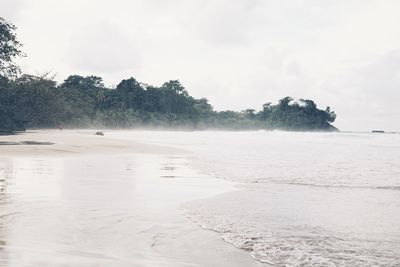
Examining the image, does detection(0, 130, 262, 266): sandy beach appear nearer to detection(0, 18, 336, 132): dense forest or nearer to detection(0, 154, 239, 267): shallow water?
detection(0, 154, 239, 267): shallow water

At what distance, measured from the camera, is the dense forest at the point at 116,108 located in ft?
160

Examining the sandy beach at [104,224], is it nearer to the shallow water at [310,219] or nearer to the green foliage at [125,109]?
the shallow water at [310,219]

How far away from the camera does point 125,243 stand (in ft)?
14.2

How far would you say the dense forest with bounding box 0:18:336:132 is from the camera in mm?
48719

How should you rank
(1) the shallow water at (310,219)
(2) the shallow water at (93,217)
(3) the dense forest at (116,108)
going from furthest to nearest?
1. (3) the dense forest at (116,108)
2. (1) the shallow water at (310,219)
3. (2) the shallow water at (93,217)

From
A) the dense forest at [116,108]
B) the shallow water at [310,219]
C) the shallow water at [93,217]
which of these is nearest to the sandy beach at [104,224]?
the shallow water at [93,217]

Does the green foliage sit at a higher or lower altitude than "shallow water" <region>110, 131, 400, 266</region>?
higher

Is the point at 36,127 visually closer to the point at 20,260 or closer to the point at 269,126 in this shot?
the point at 20,260

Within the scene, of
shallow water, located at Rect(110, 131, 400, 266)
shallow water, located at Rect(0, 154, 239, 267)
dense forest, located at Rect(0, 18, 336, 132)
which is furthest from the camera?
dense forest, located at Rect(0, 18, 336, 132)

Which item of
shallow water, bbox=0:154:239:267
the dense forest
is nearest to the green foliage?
the dense forest

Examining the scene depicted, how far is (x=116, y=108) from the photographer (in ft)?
374

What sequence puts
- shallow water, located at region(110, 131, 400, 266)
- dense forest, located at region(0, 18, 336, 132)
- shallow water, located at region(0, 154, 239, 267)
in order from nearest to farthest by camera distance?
shallow water, located at region(0, 154, 239, 267) < shallow water, located at region(110, 131, 400, 266) < dense forest, located at region(0, 18, 336, 132)

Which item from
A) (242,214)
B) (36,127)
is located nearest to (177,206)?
(242,214)

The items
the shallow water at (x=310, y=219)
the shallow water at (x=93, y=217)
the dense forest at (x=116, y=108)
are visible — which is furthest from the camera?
the dense forest at (x=116, y=108)
